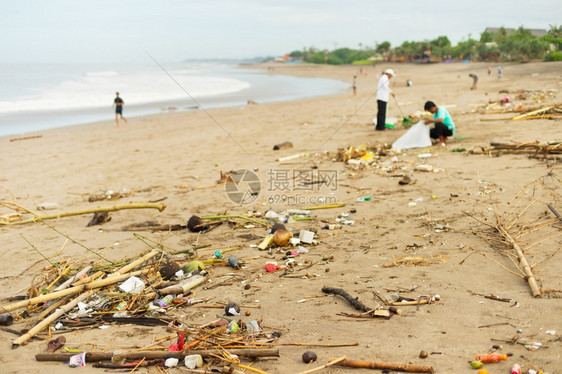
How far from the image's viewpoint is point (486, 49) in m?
45.6

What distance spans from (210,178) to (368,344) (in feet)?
19.3

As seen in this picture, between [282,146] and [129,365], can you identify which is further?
[282,146]

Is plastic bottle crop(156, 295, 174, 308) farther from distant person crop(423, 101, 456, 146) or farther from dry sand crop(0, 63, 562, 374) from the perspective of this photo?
distant person crop(423, 101, 456, 146)

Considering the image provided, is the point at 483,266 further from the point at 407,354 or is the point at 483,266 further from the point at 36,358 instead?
the point at 36,358

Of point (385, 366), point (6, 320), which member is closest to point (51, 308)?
point (6, 320)

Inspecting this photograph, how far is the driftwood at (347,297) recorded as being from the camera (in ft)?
11.4

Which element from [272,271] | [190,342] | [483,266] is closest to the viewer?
[190,342]

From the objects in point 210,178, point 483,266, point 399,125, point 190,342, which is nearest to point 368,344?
point 190,342

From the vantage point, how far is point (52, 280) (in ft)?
14.5

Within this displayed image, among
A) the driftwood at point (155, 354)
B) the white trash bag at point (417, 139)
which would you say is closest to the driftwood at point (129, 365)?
the driftwood at point (155, 354)

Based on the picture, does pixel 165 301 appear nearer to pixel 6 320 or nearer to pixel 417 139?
pixel 6 320

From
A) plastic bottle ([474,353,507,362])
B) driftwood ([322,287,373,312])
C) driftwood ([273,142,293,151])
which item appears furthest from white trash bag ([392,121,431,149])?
plastic bottle ([474,353,507,362])

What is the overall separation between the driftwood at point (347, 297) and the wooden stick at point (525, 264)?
1197 mm

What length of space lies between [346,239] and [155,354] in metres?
2.59
